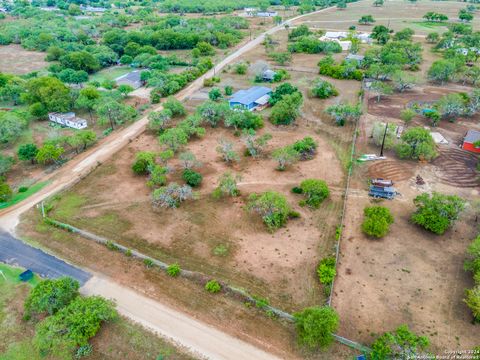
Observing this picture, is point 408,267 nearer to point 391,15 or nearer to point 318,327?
point 318,327

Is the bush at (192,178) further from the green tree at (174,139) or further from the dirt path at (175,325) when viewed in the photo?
the dirt path at (175,325)

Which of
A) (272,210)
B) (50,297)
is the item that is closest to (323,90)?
(272,210)

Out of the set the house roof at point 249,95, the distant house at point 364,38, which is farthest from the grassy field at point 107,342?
the distant house at point 364,38

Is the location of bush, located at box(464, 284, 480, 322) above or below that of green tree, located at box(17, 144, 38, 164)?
below

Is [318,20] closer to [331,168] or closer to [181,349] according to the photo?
[331,168]

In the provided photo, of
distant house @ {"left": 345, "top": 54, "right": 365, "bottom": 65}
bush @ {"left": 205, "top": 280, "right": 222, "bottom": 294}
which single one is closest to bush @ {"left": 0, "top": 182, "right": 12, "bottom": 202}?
bush @ {"left": 205, "top": 280, "right": 222, "bottom": 294}

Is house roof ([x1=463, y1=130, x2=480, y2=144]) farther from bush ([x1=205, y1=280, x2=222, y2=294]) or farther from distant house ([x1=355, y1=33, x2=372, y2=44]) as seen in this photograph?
distant house ([x1=355, y1=33, x2=372, y2=44])
